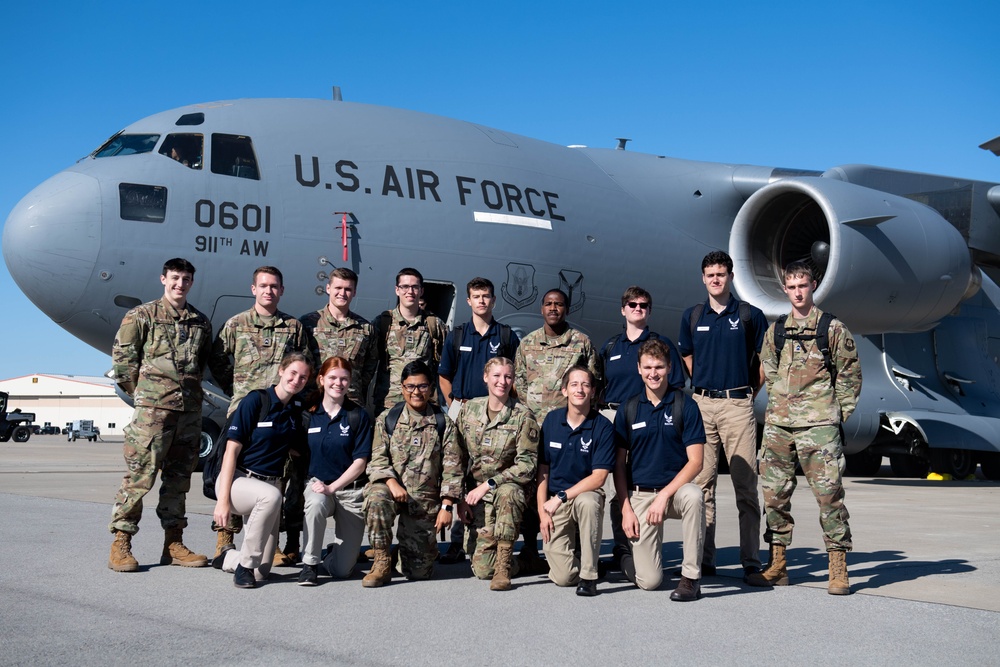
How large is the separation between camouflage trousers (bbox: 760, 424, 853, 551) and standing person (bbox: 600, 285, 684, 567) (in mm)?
671

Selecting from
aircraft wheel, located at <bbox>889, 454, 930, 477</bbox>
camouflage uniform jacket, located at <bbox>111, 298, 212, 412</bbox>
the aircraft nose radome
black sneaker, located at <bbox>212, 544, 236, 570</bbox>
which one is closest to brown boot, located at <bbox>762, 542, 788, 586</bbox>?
black sneaker, located at <bbox>212, 544, 236, 570</bbox>

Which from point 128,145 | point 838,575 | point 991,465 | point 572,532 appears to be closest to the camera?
point 838,575

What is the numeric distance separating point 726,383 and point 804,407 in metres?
0.53

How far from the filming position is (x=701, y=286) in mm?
12234

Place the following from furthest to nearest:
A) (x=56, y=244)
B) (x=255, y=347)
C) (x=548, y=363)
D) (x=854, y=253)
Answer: (x=854, y=253), (x=56, y=244), (x=548, y=363), (x=255, y=347)

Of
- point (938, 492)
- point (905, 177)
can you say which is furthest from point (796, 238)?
point (938, 492)

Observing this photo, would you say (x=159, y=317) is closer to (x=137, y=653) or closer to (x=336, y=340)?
(x=336, y=340)

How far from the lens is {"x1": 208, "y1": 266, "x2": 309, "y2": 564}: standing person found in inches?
230

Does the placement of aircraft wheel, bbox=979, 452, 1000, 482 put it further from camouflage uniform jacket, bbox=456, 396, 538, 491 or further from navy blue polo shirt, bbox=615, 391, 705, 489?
camouflage uniform jacket, bbox=456, 396, 538, 491

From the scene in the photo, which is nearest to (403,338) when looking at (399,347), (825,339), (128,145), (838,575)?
(399,347)

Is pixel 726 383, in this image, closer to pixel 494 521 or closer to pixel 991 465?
pixel 494 521

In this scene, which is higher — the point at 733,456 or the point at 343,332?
the point at 343,332

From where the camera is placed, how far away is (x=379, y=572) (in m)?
5.00

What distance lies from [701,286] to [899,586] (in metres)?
7.47
